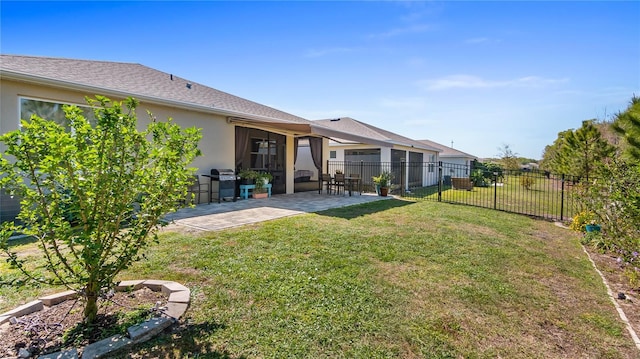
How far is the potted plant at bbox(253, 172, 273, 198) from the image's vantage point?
38.2ft

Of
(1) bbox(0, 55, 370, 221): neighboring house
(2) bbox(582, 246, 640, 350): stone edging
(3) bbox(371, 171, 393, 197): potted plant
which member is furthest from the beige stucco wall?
(2) bbox(582, 246, 640, 350): stone edging

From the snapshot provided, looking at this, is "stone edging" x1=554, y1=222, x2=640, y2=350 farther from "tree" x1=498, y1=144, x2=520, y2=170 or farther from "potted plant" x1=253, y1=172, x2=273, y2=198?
"tree" x1=498, y1=144, x2=520, y2=170

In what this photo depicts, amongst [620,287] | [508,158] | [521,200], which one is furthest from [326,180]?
[508,158]

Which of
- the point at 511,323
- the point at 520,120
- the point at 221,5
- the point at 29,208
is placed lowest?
the point at 511,323

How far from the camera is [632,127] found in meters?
6.74

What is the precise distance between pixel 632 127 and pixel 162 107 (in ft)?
41.0

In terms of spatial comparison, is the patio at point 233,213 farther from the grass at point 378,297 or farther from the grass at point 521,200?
the grass at point 521,200

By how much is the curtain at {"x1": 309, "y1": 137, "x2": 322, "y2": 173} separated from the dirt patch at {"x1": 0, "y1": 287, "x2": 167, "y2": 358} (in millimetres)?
12137

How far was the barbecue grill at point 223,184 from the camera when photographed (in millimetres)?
10148

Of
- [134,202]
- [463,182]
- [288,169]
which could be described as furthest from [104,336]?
[463,182]

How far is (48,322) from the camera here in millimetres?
2611

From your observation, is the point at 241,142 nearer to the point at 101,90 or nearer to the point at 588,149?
the point at 101,90

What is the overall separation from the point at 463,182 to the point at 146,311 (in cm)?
2055

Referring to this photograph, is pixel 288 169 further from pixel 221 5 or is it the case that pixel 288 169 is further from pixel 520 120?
pixel 520 120
